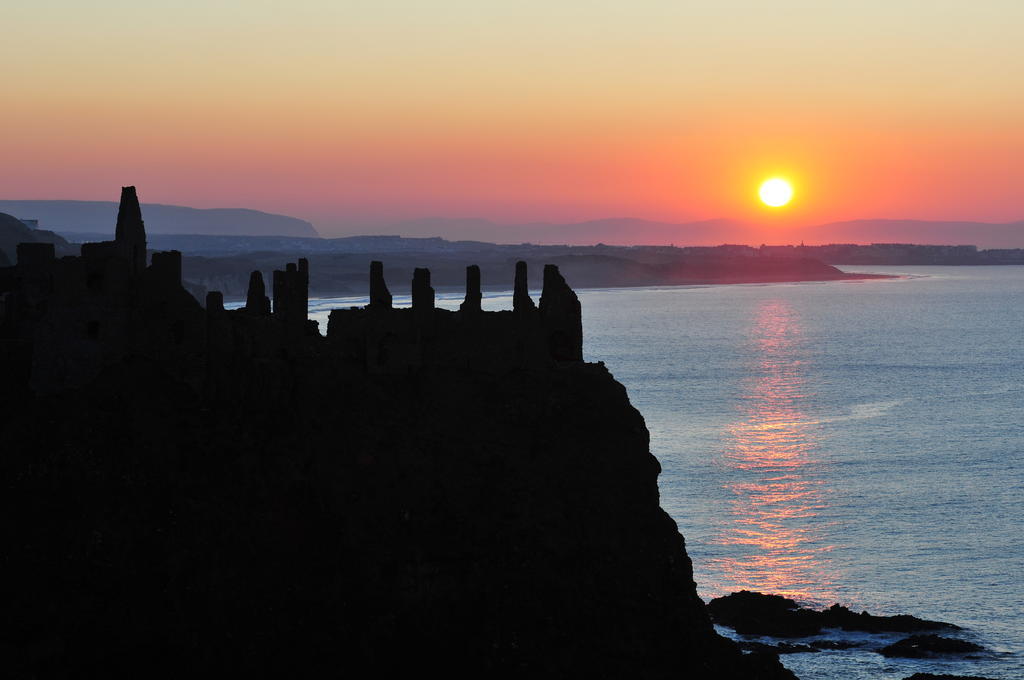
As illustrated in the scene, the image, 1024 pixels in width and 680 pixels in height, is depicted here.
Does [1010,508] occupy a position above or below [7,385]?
below

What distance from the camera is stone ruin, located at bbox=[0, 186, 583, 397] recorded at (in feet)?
150

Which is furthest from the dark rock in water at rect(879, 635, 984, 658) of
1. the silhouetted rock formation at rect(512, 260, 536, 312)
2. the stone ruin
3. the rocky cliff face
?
the silhouetted rock formation at rect(512, 260, 536, 312)

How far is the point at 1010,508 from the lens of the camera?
85750 mm

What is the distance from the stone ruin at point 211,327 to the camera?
1800 inches

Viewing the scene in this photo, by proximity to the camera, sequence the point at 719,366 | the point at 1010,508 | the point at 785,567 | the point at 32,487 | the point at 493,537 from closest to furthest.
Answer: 1. the point at 32,487
2. the point at 493,537
3. the point at 785,567
4. the point at 1010,508
5. the point at 719,366

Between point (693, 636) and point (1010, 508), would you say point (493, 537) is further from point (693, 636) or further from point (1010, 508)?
point (1010, 508)

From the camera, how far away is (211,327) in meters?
47.0

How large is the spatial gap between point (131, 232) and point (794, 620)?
100.0 ft

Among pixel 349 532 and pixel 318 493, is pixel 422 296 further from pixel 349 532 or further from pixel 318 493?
pixel 349 532

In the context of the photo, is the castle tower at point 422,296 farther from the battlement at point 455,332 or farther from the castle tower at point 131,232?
the castle tower at point 131,232

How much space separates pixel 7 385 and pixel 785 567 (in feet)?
127

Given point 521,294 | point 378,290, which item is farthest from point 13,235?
point 521,294

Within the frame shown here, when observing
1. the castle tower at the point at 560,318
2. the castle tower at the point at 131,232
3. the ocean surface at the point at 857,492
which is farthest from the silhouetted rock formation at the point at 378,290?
the ocean surface at the point at 857,492

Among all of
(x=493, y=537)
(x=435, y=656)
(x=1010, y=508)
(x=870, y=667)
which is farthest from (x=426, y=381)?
(x=1010, y=508)
